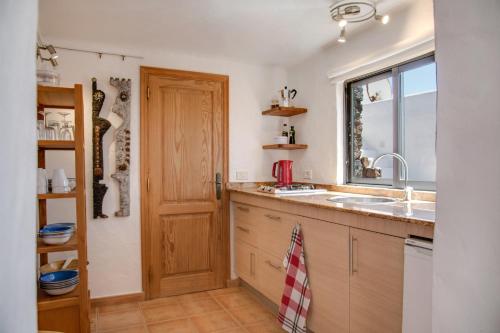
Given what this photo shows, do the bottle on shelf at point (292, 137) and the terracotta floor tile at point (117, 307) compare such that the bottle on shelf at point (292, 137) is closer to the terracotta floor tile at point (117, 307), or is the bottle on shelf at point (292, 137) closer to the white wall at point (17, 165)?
the terracotta floor tile at point (117, 307)

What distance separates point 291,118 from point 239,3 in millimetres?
1563

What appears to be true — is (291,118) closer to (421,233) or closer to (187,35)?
(187,35)

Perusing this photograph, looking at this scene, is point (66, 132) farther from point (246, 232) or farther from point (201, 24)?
point (246, 232)

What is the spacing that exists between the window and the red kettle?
1.80 feet

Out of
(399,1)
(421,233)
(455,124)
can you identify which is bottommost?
(421,233)

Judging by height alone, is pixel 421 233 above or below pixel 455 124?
below

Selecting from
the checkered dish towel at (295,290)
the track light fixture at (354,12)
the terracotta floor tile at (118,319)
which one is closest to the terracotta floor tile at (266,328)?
the checkered dish towel at (295,290)

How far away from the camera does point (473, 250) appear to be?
601mm

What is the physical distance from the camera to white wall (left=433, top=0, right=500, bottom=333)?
1.88ft

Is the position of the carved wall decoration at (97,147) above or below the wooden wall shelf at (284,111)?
below

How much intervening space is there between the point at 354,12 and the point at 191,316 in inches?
96.8

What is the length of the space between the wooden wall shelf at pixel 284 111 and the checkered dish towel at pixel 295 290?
53.8 inches

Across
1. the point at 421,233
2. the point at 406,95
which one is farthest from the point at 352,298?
the point at 406,95

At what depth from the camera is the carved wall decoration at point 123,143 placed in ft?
9.37
